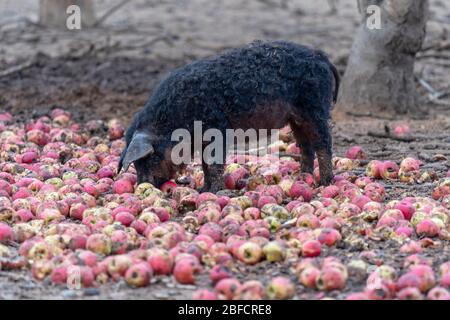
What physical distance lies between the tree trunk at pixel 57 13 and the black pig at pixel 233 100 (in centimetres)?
723

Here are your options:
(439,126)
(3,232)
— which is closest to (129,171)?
(3,232)

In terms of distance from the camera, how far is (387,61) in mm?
9539

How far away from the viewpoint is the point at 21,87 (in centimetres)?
1084

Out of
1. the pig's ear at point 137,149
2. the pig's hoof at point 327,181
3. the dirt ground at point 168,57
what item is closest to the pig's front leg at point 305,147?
the pig's hoof at point 327,181

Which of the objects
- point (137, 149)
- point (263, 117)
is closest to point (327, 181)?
point (263, 117)

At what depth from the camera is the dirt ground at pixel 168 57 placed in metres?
8.16

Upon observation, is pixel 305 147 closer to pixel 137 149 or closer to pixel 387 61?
pixel 137 149

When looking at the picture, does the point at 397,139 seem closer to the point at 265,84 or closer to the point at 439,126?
the point at 439,126

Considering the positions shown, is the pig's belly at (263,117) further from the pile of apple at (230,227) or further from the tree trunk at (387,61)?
the tree trunk at (387,61)

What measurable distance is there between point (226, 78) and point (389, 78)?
351cm

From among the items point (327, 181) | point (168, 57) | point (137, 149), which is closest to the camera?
point (137, 149)

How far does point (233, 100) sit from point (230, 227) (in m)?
1.37

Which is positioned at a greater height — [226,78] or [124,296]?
[226,78]

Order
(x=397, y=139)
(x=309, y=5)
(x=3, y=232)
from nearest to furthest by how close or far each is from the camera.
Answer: (x=3, y=232) → (x=397, y=139) → (x=309, y=5)
